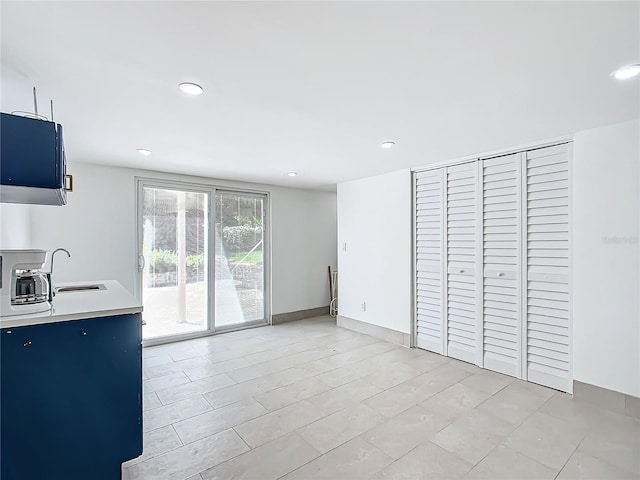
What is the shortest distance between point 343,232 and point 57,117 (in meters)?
3.68

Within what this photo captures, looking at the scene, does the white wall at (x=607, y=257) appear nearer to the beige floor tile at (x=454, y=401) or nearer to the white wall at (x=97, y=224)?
the beige floor tile at (x=454, y=401)

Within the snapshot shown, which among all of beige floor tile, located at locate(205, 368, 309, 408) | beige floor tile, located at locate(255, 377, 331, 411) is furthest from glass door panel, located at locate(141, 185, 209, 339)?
beige floor tile, located at locate(255, 377, 331, 411)

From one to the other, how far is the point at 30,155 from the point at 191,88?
0.94 metres

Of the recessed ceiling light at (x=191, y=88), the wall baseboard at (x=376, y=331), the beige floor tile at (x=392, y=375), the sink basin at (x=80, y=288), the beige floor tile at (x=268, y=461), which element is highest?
the recessed ceiling light at (x=191, y=88)

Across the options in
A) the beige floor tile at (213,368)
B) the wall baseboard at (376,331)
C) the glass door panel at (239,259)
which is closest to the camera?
the beige floor tile at (213,368)

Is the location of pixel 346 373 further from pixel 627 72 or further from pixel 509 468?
pixel 627 72

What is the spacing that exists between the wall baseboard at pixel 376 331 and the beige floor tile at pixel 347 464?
7.15 feet

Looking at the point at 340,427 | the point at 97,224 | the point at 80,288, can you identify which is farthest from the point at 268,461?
the point at 97,224

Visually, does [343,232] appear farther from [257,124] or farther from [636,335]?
[636,335]

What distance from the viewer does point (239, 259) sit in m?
5.16

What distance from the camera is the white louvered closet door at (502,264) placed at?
3.23 m

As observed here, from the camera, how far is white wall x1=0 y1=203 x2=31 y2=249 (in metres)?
2.65

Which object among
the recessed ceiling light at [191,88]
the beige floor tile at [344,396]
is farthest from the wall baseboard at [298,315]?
the recessed ceiling light at [191,88]

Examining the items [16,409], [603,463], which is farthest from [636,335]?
[16,409]
